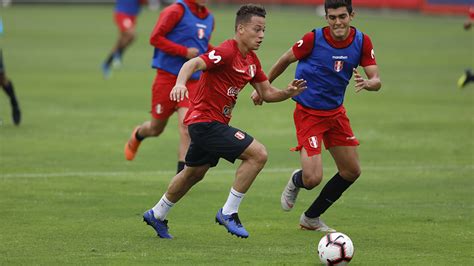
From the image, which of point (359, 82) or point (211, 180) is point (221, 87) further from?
point (211, 180)

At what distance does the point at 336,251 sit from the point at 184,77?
2.05 m

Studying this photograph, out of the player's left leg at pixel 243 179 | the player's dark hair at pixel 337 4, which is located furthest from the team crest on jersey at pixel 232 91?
the player's dark hair at pixel 337 4

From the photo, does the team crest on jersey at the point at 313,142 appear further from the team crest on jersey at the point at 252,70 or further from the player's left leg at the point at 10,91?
the player's left leg at the point at 10,91

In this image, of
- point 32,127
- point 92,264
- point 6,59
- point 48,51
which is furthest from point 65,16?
point 92,264

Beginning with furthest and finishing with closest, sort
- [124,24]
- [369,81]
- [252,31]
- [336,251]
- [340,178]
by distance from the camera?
[124,24], [340,178], [369,81], [252,31], [336,251]

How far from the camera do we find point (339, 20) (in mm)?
10078

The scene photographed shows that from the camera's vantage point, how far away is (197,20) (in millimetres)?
13086

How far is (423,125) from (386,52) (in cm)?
1549

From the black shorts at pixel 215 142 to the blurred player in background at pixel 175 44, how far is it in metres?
3.21

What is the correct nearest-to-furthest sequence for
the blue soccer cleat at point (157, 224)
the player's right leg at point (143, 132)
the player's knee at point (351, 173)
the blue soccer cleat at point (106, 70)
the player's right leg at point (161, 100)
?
the blue soccer cleat at point (157, 224), the player's knee at point (351, 173), the player's right leg at point (161, 100), the player's right leg at point (143, 132), the blue soccer cleat at point (106, 70)

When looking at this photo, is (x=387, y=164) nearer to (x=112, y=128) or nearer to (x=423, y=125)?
(x=423, y=125)

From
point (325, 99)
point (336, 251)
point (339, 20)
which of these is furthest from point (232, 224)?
point (339, 20)

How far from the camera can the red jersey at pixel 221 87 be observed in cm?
945

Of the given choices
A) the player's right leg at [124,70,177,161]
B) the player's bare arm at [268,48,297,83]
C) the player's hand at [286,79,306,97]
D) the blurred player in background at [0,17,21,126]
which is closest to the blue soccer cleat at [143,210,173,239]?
the player's hand at [286,79,306,97]
